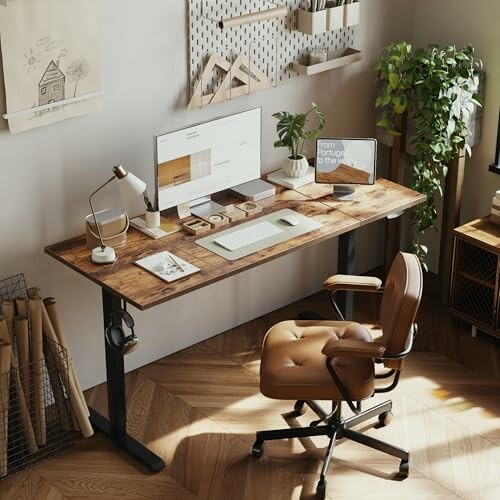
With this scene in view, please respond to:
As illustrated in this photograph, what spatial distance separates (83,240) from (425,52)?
196 cm

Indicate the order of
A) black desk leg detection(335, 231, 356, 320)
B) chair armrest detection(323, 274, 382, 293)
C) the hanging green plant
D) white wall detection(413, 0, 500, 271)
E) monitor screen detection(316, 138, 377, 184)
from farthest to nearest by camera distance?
white wall detection(413, 0, 500, 271), the hanging green plant, black desk leg detection(335, 231, 356, 320), monitor screen detection(316, 138, 377, 184), chair armrest detection(323, 274, 382, 293)

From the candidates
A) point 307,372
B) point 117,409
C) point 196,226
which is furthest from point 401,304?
point 117,409

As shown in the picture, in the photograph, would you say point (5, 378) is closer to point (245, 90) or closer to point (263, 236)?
point (263, 236)

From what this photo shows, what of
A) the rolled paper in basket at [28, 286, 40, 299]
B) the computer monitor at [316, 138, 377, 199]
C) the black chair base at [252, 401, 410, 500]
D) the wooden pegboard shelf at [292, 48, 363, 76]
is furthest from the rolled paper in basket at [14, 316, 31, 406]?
the wooden pegboard shelf at [292, 48, 363, 76]

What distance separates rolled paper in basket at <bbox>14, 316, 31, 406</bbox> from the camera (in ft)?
13.5

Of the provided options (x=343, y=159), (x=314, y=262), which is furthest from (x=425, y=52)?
(x=314, y=262)

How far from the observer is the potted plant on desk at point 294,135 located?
15.7 ft

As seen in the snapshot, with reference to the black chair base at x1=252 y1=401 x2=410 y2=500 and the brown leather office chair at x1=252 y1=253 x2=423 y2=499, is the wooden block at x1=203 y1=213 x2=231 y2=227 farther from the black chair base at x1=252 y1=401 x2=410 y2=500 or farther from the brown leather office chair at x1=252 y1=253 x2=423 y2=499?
the black chair base at x1=252 y1=401 x2=410 y2=500

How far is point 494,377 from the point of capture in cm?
488

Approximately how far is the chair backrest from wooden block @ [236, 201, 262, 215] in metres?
0.82

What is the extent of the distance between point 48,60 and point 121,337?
1.12 metres

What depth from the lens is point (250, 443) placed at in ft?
14.4

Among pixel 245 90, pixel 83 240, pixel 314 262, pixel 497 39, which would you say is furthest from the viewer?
pixel 314 262

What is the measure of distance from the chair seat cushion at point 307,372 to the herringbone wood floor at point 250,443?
429mm
